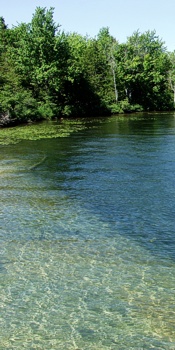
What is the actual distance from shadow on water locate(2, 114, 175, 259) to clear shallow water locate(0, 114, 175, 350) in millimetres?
37

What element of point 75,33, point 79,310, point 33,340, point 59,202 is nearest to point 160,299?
point 79,310

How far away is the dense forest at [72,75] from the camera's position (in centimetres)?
5044

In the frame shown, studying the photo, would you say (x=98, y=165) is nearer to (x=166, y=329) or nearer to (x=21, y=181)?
(x=21, y=181)

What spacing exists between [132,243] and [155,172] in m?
8.09

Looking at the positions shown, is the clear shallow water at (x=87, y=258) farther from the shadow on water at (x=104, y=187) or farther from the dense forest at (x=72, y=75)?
the dense forest at (x=72, y=75)

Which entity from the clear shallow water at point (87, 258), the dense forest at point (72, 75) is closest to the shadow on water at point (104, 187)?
the clear shallow water at point (87, 258)

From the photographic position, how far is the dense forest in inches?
1986

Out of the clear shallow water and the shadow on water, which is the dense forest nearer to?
the shadow on water

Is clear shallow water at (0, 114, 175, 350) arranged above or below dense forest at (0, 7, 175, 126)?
below

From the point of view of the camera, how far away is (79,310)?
19.7 ft

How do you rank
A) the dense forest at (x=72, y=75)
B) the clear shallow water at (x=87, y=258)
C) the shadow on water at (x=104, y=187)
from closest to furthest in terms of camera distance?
the clear shallow water at (x=87, y=258), the shadow on water at (x=104, y=187), the dense forest at (x=72, y=75)

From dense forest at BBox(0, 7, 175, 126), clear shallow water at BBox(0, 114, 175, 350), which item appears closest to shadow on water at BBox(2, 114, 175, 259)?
clear shallow water at BBox(0, 114, 175, 350)

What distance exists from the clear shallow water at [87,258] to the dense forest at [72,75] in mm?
27652

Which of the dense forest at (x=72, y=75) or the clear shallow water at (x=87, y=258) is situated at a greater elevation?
the dense forest at (x=72, y=75)
